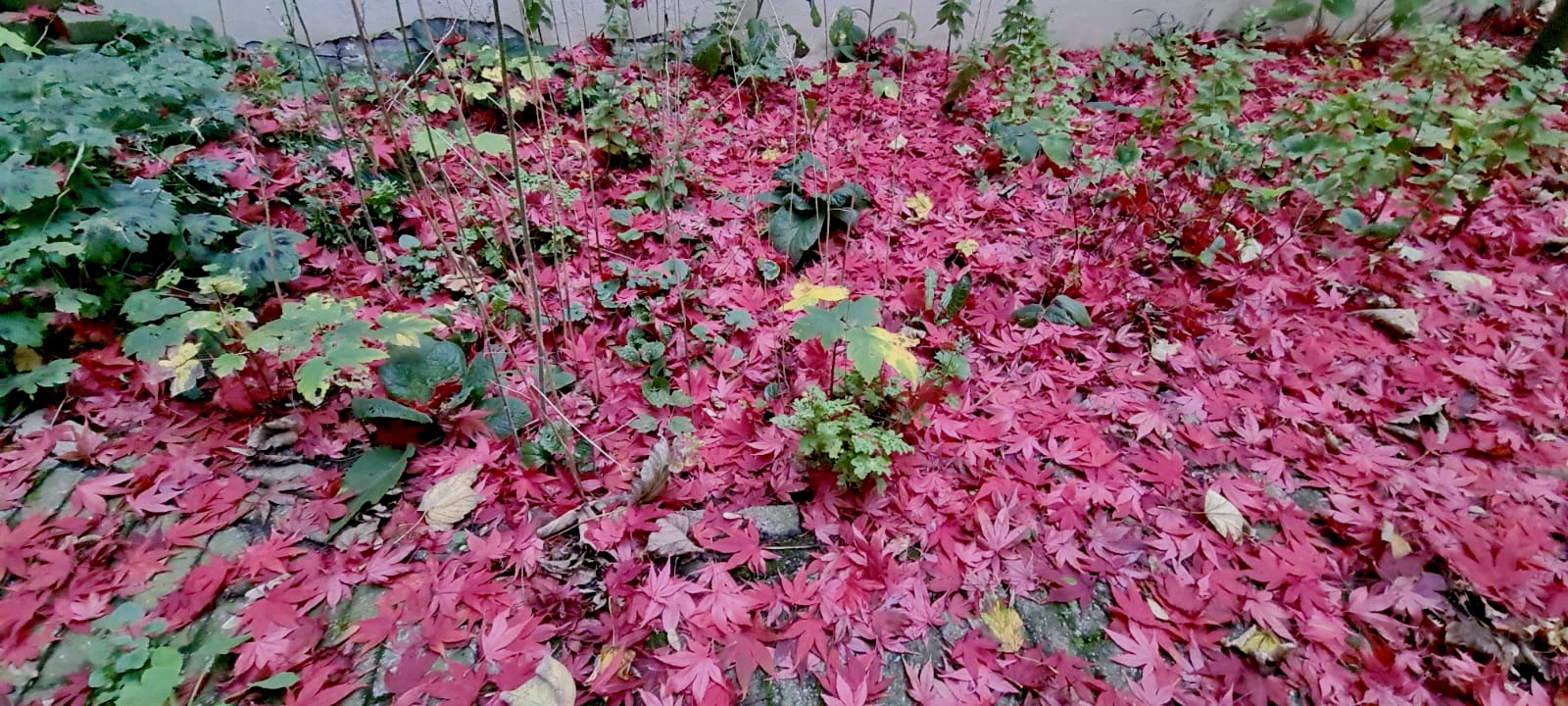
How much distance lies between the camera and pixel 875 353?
166 centimetres

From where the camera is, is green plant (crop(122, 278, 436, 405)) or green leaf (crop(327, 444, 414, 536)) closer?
green plant (crop(122, 278, 436, 405))

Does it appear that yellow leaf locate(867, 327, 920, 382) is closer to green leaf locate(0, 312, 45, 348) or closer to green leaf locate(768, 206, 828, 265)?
green leaf locate(768, 206, 828, 265)

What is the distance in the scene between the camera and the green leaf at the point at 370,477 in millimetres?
1891

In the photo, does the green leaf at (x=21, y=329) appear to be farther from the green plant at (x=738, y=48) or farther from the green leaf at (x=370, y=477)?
the green plant at (x=738, y=48)

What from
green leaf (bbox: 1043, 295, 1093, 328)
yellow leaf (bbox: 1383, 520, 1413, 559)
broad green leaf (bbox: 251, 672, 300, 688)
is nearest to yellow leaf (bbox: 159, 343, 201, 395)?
broad green leaf (bbox: 251, 672, 300, 688)

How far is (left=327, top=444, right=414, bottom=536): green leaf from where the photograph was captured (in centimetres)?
189

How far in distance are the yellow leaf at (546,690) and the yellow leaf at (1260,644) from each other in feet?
4.89

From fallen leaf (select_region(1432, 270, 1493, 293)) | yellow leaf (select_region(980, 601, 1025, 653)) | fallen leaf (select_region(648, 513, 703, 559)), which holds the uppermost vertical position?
fallen leaf (select_region(1432, 270, 1493, 293))

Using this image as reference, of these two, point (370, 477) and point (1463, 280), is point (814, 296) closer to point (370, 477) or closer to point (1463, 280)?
point (370, 477)

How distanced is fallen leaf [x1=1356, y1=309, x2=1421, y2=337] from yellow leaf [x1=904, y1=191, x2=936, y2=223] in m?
1.65

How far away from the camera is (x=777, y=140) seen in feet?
12.3

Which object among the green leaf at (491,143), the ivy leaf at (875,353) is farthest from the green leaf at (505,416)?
the ivy leaf at (875,353)

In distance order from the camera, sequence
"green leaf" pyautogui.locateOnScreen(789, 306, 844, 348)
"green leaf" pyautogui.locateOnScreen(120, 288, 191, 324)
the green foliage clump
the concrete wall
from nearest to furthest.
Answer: "green leaf" pyautogui.locateOnScreen(789, 306, 844, 348)
the green foliage clump
"green leaf" pyautogui.locateOnScreen(120, 288, 191, 324)
the concrete wall

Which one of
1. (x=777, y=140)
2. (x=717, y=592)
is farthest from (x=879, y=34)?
(x=717, y=592)
